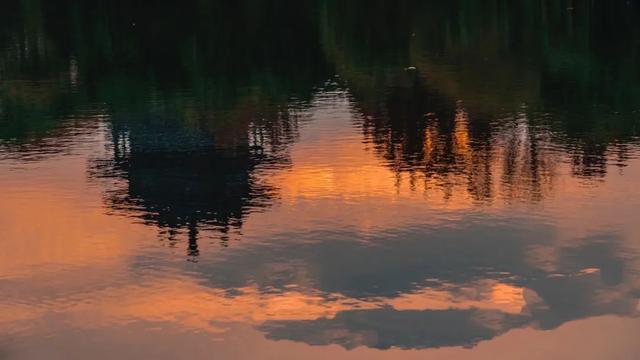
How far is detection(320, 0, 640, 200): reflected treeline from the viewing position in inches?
1280

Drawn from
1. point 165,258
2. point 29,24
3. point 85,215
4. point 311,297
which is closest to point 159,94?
point 85,215

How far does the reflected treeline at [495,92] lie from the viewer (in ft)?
107

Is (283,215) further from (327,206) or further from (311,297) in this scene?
(311,297)

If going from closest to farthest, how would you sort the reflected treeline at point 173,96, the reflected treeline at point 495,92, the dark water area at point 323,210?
the dark water area at point 323,210
the reflected treeline at point 173,96
the reflected treeline at point 495,92

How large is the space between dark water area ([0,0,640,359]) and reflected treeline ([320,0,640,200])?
0.61 feet

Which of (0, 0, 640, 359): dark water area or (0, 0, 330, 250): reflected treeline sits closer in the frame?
(0, 0, 640, 359): dark water area

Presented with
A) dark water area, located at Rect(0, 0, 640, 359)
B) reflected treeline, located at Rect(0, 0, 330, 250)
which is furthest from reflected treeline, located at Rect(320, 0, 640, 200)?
reflected treeline, located at Rect(0, 0, 330, 250)

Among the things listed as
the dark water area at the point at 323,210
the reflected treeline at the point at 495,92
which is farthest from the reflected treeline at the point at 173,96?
the reflected treeline at the point at 495,92

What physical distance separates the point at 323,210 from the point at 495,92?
2189cm

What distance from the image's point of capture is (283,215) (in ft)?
89.2

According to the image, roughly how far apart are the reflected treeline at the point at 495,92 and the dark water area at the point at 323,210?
0.19 meters

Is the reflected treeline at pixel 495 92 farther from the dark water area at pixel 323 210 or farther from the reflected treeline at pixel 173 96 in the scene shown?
the reflected treeline at pixel 173 96

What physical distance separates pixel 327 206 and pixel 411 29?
52475 millimetres

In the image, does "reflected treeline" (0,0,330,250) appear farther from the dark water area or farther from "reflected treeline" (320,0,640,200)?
"reflected treeline" (320,0,640,200)
